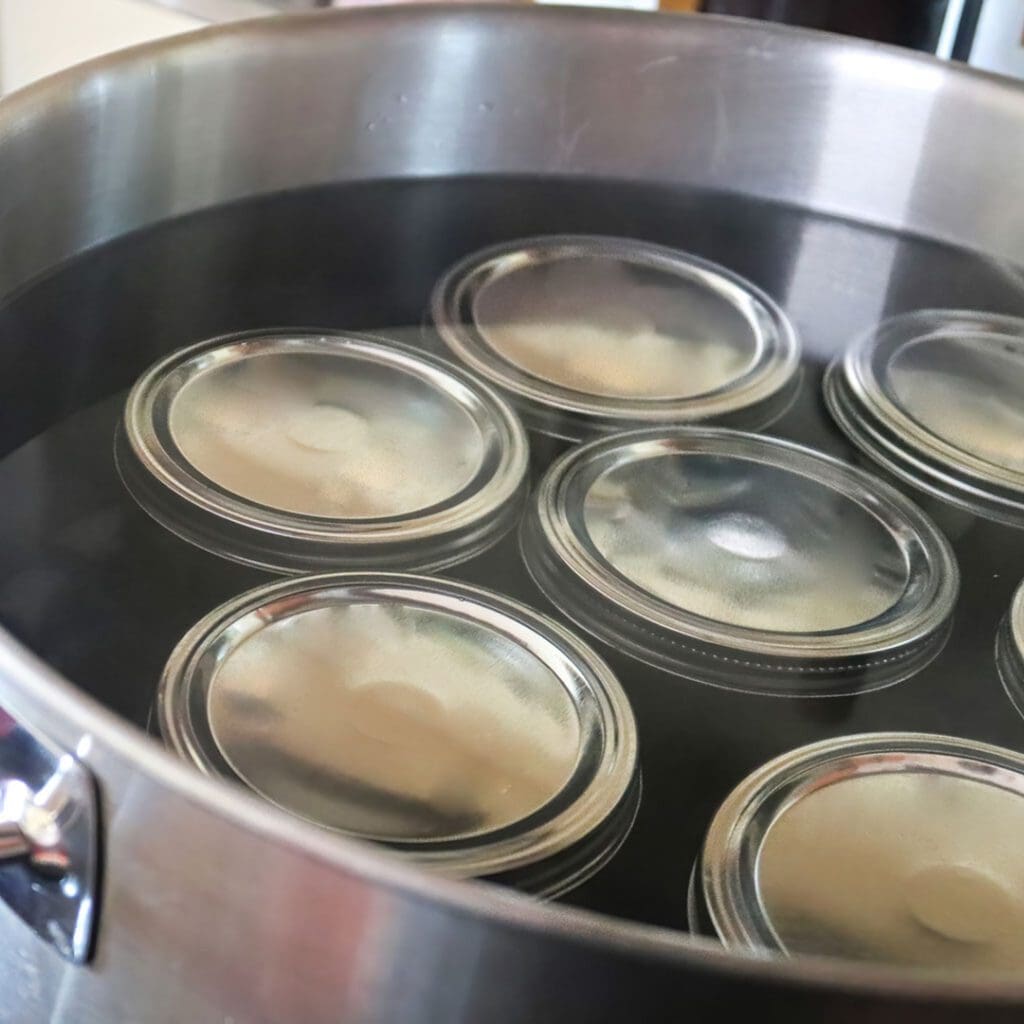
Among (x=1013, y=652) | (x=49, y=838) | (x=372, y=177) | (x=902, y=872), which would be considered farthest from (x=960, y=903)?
(x=372, y=177)

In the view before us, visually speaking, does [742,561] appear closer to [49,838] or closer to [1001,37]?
[49,838]

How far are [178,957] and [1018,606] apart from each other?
357 mm

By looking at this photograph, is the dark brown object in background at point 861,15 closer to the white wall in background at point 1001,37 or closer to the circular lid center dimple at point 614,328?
the white wall in background at point 1001,37

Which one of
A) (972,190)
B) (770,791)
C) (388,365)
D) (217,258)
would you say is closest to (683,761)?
(770,791)

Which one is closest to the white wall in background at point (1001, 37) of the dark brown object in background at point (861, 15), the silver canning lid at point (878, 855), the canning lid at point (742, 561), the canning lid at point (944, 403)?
the dark brown object in background at point (861, 15)

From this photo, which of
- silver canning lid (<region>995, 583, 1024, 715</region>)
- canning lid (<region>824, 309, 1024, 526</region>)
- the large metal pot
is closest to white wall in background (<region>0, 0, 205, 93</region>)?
the large metal pot

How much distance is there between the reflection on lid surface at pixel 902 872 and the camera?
1.42ft

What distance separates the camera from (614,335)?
2.31 feet

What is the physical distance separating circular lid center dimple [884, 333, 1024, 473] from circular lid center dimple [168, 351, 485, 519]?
9.1 inches

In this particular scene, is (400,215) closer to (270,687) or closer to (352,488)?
(352,488)

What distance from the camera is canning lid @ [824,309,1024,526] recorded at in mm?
629

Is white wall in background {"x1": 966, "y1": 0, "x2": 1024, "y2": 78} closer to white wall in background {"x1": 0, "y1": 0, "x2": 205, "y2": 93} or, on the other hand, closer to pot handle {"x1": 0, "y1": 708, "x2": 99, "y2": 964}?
white wall in background {"x1": 0, "y1": 0, "x2": 205, "y2": 93}

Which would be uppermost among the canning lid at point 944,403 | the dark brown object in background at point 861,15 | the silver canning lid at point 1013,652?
the dark brown object in background at point 861,15

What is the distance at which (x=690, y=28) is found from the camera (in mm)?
827
